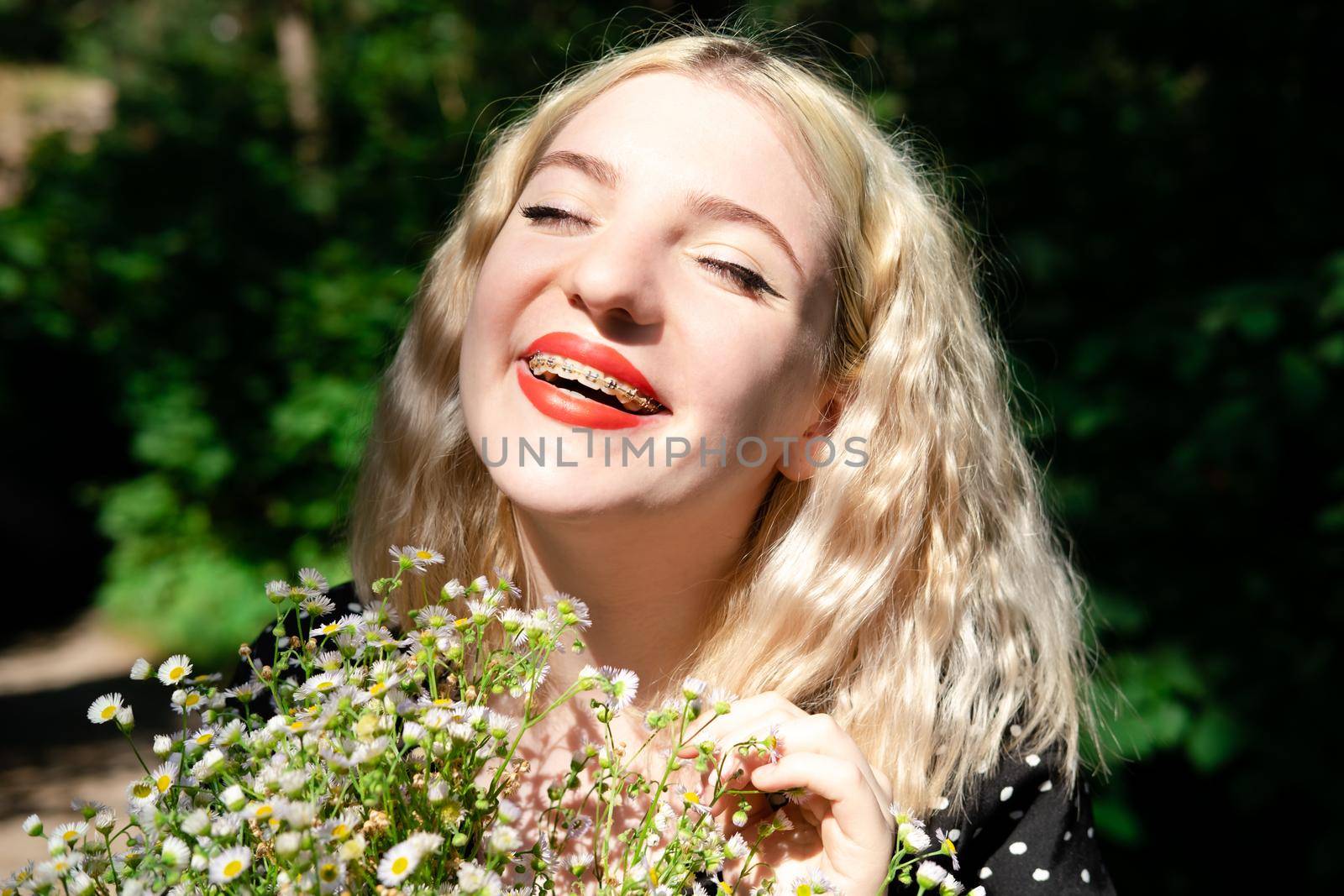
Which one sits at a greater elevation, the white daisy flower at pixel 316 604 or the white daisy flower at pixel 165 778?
the white daisy flower at pixel 316 604

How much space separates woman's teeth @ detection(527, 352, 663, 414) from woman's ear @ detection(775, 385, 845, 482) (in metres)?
0.34

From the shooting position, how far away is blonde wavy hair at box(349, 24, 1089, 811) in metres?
1.59

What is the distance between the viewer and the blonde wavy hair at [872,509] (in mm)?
1586

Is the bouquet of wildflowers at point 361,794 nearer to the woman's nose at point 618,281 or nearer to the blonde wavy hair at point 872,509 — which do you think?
the woman's nose at point 618,281

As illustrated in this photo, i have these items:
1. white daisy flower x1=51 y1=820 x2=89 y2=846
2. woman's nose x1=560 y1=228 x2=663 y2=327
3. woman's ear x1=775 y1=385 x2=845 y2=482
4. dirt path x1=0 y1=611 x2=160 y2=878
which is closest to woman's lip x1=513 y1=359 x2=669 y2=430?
woman's nose x1=560 y1=228 x2=663 y2=327

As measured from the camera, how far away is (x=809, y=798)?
4.27 feet

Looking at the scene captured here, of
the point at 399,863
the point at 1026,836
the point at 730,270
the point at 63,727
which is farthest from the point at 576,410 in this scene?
the point at 63,727

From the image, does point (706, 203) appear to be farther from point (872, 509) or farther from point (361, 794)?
point (361, 794)

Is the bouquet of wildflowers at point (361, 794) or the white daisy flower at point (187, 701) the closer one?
the bouquet of wildflowers at point (361, 794)

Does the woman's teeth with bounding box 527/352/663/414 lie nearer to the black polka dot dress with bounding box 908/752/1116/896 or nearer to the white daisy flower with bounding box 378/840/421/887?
the white daisy flower with bounding box 378/840/421/887

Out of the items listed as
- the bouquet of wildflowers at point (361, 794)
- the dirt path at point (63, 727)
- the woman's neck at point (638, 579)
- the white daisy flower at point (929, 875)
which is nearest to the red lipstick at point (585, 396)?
the woman's neck at point (638, 579)

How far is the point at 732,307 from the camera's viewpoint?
4.54 ft

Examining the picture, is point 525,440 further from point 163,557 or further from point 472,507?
point 163,557

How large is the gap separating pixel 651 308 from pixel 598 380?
0.40 feet
